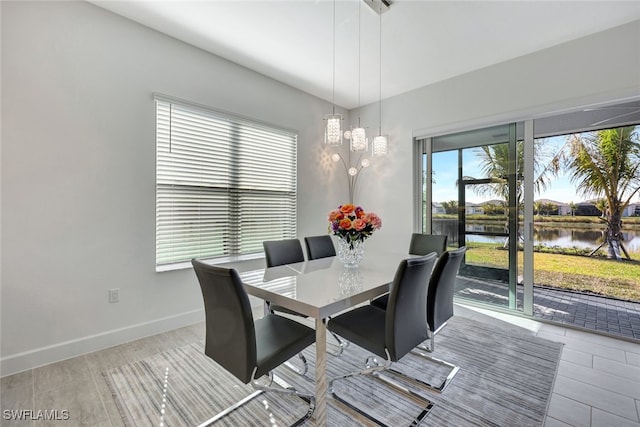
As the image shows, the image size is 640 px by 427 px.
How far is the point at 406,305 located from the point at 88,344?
261cm

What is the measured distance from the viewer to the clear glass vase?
87.3 inches

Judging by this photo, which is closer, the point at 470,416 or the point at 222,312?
the point at 222,312

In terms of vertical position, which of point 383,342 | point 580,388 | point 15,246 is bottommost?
point 580,388

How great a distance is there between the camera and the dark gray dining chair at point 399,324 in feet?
4.90

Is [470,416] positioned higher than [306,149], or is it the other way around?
[306,149]

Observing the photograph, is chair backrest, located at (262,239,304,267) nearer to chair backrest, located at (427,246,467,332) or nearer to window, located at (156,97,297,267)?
window, located at (156,97,297,267)

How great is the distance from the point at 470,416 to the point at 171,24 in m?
3.88

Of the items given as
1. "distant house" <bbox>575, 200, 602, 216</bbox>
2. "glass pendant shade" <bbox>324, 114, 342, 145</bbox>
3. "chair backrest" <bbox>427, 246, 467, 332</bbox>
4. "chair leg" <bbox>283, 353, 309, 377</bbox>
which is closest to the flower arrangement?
"chair backrest" <bbox>427, 246, 467, 332</bbox>

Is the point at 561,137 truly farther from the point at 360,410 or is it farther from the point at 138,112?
the point at 138,112

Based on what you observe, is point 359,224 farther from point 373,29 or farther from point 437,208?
point 437,208

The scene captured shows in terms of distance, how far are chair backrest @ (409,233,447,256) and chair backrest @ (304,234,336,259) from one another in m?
0.93

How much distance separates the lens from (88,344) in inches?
89.7

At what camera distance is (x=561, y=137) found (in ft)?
10.7

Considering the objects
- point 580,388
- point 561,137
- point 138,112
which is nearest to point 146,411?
point 138,112
